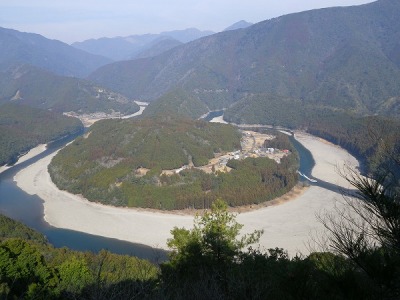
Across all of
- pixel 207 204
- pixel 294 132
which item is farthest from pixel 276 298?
pixel 294 132

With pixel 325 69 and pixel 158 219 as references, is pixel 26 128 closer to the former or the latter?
pixel 158 219

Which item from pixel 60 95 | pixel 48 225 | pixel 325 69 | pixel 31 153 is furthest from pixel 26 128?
pixel 325 69

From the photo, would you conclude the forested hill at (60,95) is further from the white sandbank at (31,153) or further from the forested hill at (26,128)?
the white sandbank at (31,153)

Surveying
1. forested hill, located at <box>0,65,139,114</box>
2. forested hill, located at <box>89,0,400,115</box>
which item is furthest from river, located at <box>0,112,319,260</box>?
forested hill, located at <box>0,65,139,114</box>

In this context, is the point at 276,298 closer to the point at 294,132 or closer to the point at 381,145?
the point at 381,145

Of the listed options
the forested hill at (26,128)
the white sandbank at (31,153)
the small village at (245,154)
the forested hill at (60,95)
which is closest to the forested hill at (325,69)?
the forested hill at (60,95)

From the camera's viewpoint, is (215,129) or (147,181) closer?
(147,181)
